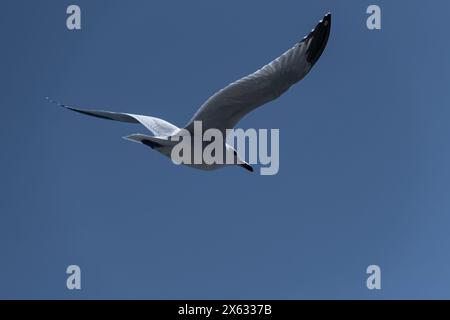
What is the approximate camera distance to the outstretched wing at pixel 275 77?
23.5ft

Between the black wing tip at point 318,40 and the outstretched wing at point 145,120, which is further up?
the black wing tip at point 318,40

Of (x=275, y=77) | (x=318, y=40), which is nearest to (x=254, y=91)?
(x=275, y=77)

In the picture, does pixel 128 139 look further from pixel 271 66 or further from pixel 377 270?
pixel 377 270

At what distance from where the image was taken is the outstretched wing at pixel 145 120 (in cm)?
721

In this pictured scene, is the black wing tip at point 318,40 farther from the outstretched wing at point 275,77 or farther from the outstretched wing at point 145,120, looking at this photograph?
the outstretched wing at point 145,120

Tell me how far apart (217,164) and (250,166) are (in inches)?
25.5

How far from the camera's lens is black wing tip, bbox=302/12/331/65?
7195 millimetres

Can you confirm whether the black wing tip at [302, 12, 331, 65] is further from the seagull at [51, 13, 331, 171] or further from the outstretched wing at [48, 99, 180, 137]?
the outstretched wing at [48, 99, 180, 137]

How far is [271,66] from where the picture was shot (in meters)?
7.20

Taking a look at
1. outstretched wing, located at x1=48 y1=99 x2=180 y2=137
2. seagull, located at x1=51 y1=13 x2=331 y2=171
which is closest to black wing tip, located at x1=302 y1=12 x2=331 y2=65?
seagull, located at x1=51 y1=13 x2=331 y2=171

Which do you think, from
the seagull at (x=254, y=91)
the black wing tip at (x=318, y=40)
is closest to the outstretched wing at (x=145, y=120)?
the seagull at (x=254, y=91)

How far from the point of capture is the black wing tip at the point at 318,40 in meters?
7.20

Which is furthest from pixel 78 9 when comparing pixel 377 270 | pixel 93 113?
pixel 377 270

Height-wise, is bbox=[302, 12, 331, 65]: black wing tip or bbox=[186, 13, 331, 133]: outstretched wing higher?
A: bbox=[302, 12, 331, 65]: black wing tip
